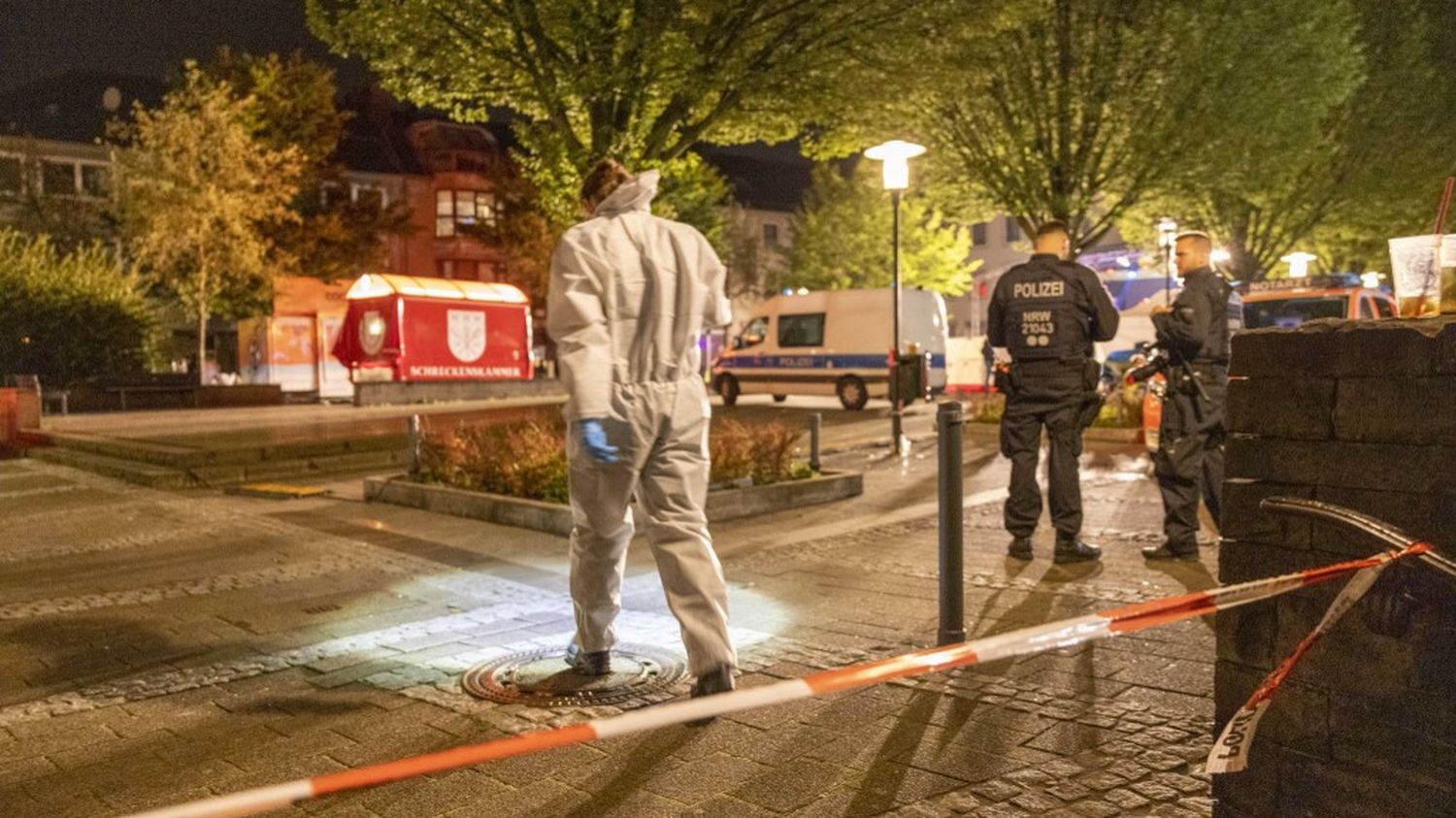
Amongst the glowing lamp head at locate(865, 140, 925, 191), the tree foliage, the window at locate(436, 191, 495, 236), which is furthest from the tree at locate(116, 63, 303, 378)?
the glowing lamp head at locate(865, 140, 925, 191)

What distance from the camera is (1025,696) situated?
13.8 ft

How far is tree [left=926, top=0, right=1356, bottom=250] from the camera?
19031mm

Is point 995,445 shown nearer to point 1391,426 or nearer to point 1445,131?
point 1391,426

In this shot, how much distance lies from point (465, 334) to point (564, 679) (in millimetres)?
26785

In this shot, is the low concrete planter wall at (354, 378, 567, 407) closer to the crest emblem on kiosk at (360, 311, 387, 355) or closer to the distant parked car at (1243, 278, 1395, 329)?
the crest emblem on kiosk at (360, 311, 387, 355)

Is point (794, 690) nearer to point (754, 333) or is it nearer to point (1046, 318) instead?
point (1046, 318)

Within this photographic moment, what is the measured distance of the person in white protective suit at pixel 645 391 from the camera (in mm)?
3955

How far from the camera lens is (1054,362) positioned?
21.8ft

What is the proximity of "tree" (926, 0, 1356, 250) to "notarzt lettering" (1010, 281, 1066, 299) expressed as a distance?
12.9m

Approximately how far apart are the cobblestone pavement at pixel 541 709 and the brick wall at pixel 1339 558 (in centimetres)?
70

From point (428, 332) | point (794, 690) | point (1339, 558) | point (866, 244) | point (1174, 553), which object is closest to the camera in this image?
point (794, 690)

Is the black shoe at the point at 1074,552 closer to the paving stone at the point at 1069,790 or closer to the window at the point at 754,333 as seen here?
the paving stone at the point at 1069,790

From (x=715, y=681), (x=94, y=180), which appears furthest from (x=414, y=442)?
(x=94, y=180)

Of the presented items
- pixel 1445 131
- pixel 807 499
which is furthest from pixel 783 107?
pixel 1445 131
